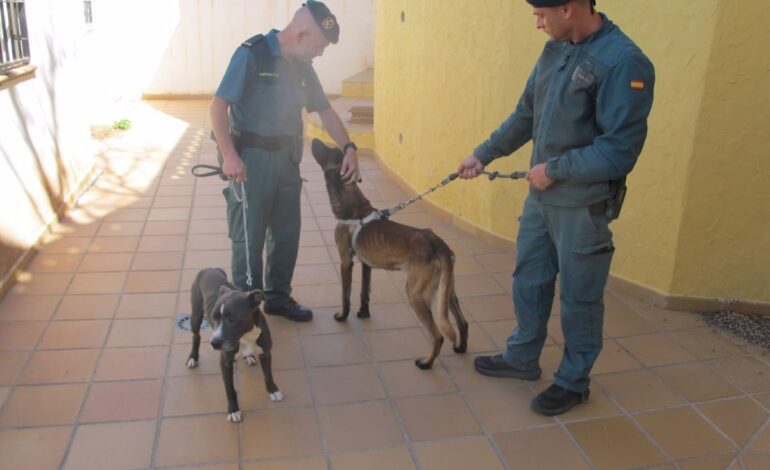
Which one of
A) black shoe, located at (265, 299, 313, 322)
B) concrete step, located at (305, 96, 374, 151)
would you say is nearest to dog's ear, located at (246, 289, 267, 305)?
black shoe, located at (265, 299, 313, 322)

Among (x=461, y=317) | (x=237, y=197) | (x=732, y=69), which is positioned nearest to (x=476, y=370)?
(x=461, y=317)

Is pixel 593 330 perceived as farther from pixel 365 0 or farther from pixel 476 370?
pixel 365 0

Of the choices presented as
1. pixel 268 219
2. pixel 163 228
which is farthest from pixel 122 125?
pixel 268 219

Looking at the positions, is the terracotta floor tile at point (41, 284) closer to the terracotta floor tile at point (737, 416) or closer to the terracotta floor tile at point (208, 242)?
the terracotta floor tile at point (208, 242)

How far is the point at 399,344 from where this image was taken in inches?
153

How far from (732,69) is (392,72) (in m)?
4.09

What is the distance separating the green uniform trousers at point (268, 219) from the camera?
3.71m

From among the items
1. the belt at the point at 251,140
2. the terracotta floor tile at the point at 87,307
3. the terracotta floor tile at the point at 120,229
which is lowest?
the terracotta floor tile at the point at 87,307

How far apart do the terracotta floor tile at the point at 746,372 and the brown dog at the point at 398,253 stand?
1.43m

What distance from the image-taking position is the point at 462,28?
5.49 m

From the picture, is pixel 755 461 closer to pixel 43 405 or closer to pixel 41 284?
pixel 43 405

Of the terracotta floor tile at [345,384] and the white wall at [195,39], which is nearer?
the terracotta floor tile at [345,384]

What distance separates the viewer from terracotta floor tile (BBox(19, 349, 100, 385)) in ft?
11.3

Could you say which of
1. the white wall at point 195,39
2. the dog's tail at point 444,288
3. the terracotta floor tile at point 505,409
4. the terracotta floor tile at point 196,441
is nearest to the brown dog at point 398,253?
the dog's tail at point 444,288
